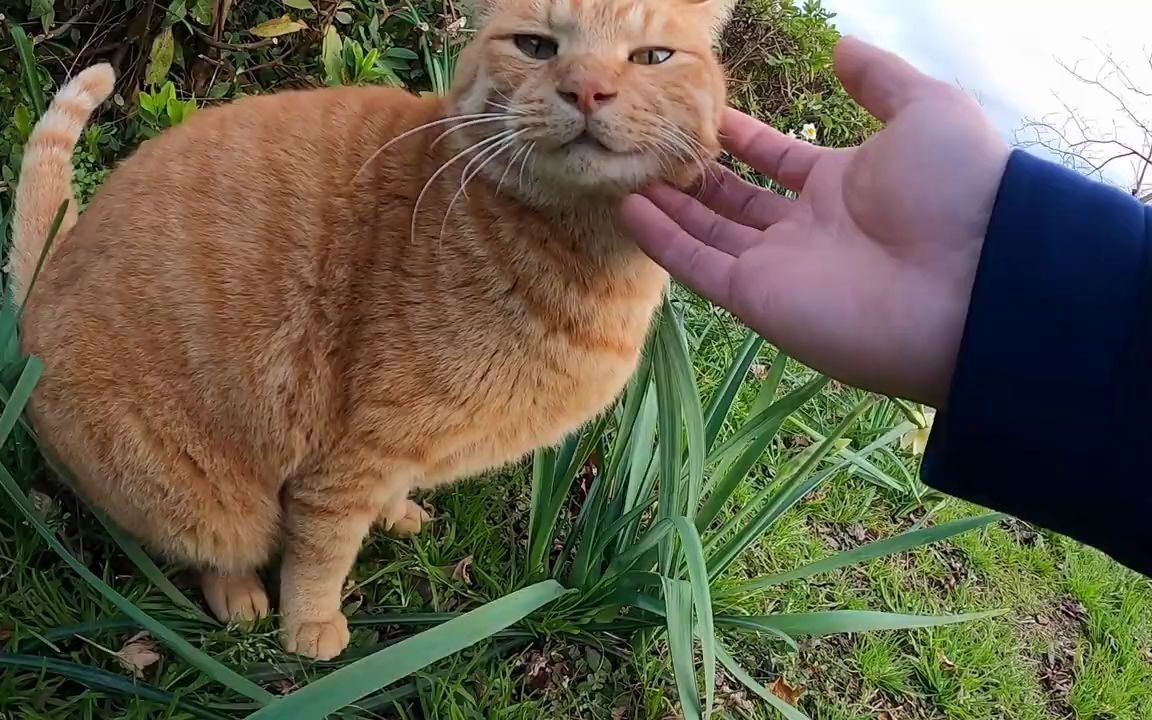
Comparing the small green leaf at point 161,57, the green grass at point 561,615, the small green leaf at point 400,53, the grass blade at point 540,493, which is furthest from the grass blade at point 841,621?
the small green leaf at point 161,57

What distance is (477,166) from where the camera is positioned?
1531 mm

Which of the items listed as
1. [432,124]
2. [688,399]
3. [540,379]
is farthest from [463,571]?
[432,124]

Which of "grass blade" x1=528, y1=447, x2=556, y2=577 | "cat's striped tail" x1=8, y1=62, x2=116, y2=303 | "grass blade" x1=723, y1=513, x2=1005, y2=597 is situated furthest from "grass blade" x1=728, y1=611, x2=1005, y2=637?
"cat's striped tail" x1=8, y1=62, x2=116, y2=303

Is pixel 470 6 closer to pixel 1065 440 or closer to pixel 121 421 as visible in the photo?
pixel 121 421

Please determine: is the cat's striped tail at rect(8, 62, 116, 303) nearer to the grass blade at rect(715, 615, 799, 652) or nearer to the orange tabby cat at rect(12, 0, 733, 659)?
the orange tabby cat at rect(12, 0, 733, 659)

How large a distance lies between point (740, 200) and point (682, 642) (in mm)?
759

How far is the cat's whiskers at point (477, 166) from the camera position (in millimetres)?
1372

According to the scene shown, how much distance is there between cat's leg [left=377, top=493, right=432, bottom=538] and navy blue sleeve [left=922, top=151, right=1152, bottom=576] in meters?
1.19

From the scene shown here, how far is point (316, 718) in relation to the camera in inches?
43.4

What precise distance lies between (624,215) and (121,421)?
0.93 m

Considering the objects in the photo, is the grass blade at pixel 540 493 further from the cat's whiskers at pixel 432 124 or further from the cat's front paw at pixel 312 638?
the cat's whiskers at pixel 432 124

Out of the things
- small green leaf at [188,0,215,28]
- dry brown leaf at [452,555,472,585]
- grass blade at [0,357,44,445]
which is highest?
small green leaf at [188,0,215,28]

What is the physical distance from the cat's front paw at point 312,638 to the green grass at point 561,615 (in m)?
0.03

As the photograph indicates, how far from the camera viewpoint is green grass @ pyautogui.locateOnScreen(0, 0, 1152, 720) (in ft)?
5.41
